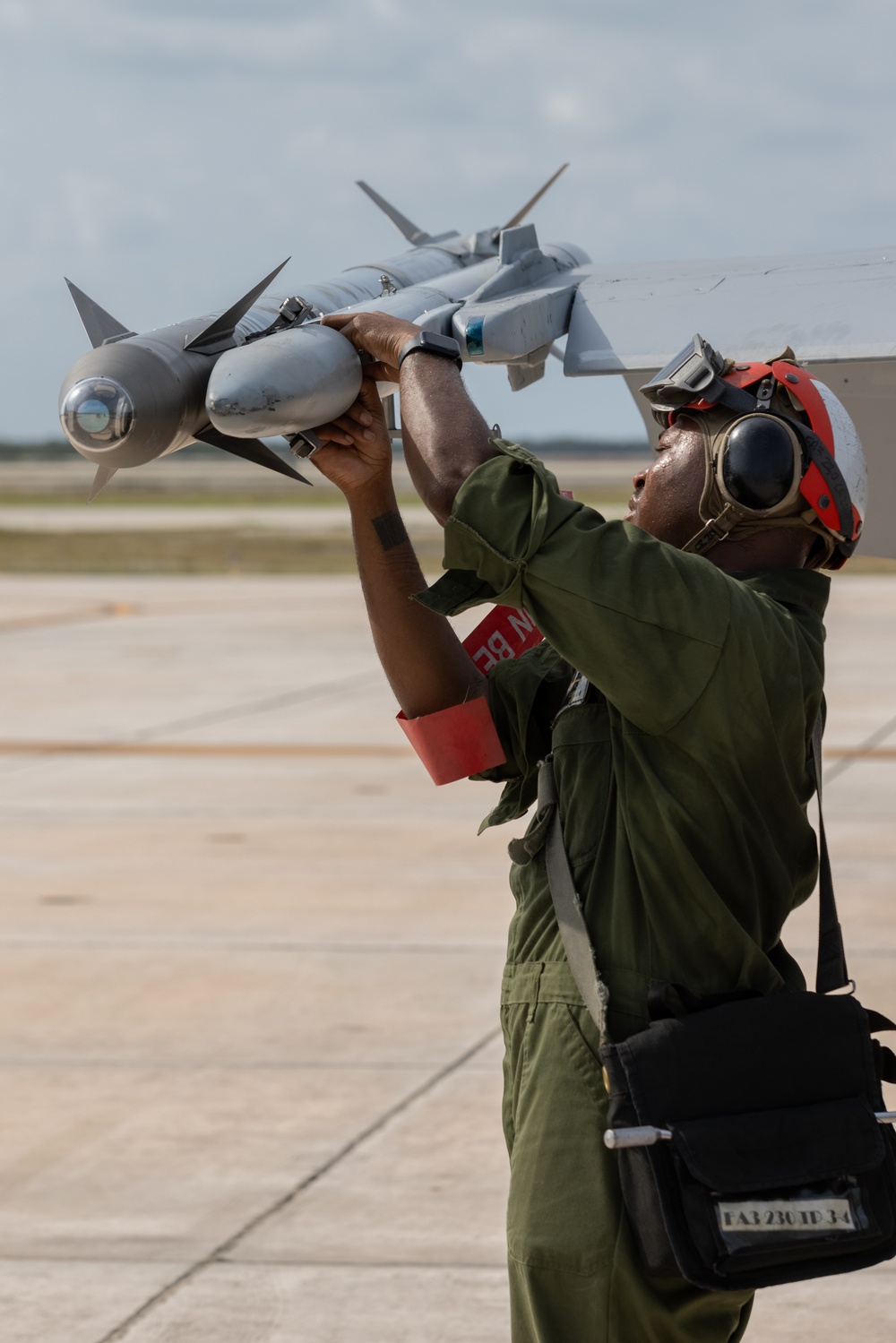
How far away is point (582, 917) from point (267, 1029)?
13.7ft

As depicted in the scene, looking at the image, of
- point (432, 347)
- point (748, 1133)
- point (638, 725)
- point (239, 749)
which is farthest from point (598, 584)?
point (239, 749)

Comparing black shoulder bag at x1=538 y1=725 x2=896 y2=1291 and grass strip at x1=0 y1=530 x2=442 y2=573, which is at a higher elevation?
black shoulder bag at x1=538 y1=725 x2=896 y2=1291

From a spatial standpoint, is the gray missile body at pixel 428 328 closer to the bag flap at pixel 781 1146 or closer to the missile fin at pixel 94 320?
the missile fin at pixel 94 320

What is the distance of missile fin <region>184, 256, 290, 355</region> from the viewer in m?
2.64

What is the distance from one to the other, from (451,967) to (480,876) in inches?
69.7

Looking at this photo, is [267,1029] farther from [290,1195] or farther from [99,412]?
[99,412]

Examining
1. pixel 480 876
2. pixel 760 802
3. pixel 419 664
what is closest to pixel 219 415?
pixel 419 664

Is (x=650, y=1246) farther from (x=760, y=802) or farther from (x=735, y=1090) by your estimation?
(x=760, y=802)

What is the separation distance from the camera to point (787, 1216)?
8.20ft

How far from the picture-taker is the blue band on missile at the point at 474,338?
2.74 m

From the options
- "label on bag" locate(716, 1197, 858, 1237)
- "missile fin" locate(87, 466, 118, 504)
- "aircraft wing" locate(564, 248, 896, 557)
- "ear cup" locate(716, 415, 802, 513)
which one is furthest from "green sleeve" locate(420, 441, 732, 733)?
"label on bag" locate(716, 1197, 858, 1237)

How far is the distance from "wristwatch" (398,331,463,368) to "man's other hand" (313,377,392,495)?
0.58 ft

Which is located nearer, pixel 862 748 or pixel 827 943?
pixel 827 943

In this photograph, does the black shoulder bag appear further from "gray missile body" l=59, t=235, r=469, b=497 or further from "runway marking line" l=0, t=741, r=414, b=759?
"runway marking line" l=0, t=741, r=414, b=759
